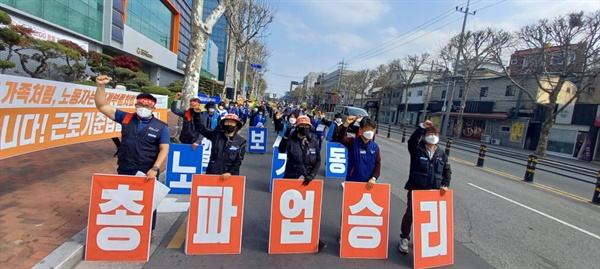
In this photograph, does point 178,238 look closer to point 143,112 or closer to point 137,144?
point 137,144

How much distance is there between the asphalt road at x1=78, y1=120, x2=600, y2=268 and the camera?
3475 mm

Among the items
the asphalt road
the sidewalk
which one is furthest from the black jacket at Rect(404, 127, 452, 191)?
the sidewalk

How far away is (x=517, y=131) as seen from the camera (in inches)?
1099

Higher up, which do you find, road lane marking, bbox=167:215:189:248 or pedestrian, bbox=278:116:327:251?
pedestrian, bbox=278:116:327:251

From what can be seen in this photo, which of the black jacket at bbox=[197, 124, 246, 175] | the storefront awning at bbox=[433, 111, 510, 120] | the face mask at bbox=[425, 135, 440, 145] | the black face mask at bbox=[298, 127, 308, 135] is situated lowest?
the black jacket at bbox=[197, 124, 246, 175]

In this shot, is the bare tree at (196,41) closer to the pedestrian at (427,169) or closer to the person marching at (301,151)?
the person marching at (301,151)

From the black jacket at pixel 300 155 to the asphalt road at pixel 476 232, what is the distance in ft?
3.20

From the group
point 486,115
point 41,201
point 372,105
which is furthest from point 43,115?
point 372,105

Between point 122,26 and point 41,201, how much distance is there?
33748 mm

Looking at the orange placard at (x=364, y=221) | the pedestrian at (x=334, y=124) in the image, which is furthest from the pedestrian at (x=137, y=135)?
the pedestrian at (x=334, y=124)

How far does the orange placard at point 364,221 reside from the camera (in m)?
3.61

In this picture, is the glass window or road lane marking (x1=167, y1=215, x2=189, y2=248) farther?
the glass window

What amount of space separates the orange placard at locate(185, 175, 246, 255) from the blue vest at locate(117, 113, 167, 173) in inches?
25.8

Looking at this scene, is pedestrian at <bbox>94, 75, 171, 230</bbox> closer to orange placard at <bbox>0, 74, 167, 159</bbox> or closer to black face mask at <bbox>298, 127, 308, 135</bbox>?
orange placard at <bbox>0, 74, 167, 159</bbox>
